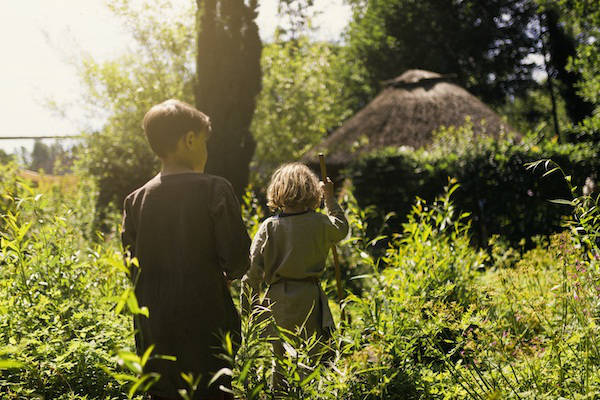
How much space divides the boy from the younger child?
0.80 meters

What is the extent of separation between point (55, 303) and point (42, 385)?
564mm

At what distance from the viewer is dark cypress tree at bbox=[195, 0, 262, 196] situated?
843 cm

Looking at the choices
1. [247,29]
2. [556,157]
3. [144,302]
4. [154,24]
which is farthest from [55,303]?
[154,24]

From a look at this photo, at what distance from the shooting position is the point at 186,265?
2.04 metres

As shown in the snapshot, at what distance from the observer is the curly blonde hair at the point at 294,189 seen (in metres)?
2.92

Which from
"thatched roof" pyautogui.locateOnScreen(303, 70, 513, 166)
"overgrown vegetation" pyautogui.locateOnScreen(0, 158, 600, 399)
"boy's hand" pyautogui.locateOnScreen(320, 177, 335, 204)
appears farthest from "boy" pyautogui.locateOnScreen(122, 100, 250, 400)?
"thatched roof" pyautogui.locateOnScreen(303, 70, 513, 166)

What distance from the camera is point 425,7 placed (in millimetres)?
23594

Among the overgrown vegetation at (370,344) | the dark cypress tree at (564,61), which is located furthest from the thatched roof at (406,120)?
the overgrown vegetation at (370,344)

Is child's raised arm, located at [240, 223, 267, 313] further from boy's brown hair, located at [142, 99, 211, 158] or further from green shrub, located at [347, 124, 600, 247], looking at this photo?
green shrub, located at [347, 124, 600, 247]

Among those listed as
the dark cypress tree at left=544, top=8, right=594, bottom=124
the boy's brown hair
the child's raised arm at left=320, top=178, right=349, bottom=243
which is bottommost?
the child's raised arm at left=320, top=178, right=349, bottom=243

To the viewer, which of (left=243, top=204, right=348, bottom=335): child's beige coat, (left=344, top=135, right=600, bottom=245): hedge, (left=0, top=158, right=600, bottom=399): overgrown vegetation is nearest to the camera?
(left=0, top=158, right=600, bottom=399): overgrown vegetation

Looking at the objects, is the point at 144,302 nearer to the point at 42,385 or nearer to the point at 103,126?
the point at 42,385

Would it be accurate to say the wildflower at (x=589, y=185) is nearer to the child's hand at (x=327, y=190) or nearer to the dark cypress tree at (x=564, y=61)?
the child's hand at (x=327, y=190)

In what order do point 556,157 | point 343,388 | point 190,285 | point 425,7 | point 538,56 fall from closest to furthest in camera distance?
point 190,285, point 343,388, point 556,157, point 425,7, point 538,56
